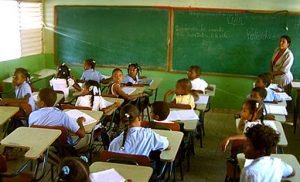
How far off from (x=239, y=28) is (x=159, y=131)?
12.1 ft

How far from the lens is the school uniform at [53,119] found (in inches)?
142

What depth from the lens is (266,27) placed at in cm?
652

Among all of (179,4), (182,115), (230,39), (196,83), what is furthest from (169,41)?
(182,115)

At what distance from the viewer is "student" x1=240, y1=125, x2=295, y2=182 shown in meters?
2.39

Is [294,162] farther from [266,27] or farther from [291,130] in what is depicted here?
[266,27]

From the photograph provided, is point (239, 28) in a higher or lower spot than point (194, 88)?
higher

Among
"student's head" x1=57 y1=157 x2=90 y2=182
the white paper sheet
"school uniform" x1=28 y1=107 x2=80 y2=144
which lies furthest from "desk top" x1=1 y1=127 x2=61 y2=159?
the white paper sheet

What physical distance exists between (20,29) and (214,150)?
386 cm

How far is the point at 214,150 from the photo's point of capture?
5.25m

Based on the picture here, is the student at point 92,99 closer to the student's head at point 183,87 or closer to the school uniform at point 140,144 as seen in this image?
the student's head at point 183,87

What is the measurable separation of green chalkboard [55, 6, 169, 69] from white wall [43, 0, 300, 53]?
102mm

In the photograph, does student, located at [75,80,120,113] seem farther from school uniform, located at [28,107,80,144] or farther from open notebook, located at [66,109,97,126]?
school uniform, located at [28,107,80,144]

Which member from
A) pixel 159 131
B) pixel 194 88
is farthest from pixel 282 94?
pixel 159 131

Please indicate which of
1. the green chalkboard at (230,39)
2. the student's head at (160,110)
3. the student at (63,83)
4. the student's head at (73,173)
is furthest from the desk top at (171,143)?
the green chalkboard at (230,39)
